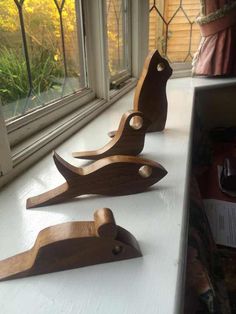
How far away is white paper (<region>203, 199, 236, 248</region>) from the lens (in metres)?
0.81

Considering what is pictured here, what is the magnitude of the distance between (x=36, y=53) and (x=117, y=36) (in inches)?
26.9

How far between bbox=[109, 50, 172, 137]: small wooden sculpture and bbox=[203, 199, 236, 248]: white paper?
413 millimetres

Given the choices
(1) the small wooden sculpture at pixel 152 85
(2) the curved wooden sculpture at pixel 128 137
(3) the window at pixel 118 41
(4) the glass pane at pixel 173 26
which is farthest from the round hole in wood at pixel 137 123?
(4) the glass pane at pixel 173 26

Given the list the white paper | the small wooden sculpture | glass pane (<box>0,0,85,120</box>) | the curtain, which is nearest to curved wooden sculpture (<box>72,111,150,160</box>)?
the small wooden sculpture

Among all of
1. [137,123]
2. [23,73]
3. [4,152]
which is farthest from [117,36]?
[4,152]

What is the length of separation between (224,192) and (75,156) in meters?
0.61

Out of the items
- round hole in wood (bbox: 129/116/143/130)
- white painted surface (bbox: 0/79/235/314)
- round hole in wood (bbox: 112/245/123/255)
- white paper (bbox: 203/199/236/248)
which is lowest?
white paper (bbox: 203/199/236/248)

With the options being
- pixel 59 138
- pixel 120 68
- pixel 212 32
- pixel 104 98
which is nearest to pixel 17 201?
pixel 59 138

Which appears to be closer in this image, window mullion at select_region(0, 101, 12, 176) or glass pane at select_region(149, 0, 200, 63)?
window mullion at select_region(0, 101, 12, 176)

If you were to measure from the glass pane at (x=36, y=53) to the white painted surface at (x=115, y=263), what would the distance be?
19 centimetres

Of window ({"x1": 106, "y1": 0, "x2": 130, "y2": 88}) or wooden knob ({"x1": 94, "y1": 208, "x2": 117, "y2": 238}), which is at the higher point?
window ({"x1": 106, "y1": 0, "x2": 130, "y2": 88})

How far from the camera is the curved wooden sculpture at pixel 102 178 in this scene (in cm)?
41

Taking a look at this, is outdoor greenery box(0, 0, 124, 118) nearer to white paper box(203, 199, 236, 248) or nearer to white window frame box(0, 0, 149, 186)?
white window frame box(0, 0, 149, 186)

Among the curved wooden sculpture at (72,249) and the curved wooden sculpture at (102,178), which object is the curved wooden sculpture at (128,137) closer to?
the curved wooden sculpture at (102,178)
